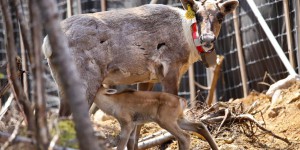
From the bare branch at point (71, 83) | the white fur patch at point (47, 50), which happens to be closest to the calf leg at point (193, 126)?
the white fur patch at point (47, 50)

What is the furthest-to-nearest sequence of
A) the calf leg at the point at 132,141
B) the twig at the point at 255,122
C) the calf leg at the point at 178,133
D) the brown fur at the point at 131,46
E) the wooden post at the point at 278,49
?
the wooden post at the point at 278,49 < the twig at the point at 255,122 < the brown fur at the point at 131,46 < the calf leg at the point at 132,141 < the calf leg at the point at 178,133

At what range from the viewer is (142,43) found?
8977mm

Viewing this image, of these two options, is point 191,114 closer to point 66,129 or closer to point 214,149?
point 214,149

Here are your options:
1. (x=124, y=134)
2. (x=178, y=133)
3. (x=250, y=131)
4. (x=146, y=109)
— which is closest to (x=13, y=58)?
(x=124, y=134)

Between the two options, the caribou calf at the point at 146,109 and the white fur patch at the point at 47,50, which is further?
the white fur patch at the point at 47,50

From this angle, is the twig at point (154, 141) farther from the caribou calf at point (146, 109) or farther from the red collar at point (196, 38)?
the red collar at point (196, 38)

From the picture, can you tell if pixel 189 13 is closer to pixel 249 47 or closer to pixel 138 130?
pixel 138 130

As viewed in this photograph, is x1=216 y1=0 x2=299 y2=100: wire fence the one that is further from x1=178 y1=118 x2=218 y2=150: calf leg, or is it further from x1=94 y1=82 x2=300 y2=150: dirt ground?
x1=178 y1=118 x2=218 y2=150: calf leg

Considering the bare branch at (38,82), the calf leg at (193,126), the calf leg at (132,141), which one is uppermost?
the bare branch at (38,82)

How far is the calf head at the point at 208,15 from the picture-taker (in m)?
9.02

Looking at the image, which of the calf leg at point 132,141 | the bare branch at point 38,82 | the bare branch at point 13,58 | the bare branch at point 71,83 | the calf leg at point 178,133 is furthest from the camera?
the calf leg at point 132,141

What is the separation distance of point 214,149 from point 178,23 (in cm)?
184

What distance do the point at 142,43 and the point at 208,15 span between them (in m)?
0.97

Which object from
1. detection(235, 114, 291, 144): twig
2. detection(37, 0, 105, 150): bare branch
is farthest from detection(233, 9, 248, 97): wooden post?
detection(37, 0, 105, 150): bare branch
